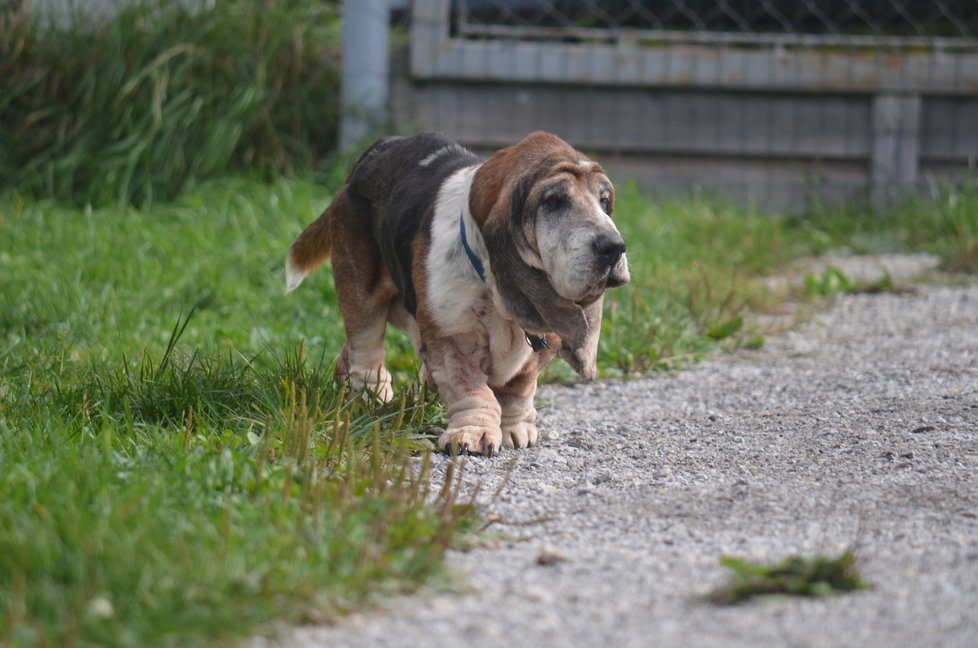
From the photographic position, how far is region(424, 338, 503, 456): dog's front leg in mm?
3564

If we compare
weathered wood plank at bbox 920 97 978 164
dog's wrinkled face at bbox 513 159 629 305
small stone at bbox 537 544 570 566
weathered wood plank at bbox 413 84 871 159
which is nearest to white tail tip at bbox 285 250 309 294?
dog's wrinkled face at bbox 513 159 629 305

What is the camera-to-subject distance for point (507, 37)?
310 inches

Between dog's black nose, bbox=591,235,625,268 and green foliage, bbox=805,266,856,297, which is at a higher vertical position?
dog's black nose, bbox=591,235,625,268

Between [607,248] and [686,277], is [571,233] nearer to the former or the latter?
[607,248]

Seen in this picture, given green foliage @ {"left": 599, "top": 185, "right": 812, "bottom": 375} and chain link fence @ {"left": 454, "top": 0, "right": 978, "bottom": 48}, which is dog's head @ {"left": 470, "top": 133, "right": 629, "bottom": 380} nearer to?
green foliage @ {"left": 599, "top": 185, "right": 812, "bottom": 375}

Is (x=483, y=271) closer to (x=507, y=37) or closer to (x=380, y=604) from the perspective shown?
(x=380, y=604)

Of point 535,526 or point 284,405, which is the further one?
point 284,405

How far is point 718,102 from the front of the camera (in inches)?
304

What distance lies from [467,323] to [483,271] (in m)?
0.18

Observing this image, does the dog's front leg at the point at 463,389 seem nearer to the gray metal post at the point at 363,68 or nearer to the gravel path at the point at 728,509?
the gravel path at the point at 728,509

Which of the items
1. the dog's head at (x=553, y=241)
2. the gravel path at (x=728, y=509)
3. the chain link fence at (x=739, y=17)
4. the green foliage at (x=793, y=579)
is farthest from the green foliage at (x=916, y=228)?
the green foliage at (x=793, y=579)

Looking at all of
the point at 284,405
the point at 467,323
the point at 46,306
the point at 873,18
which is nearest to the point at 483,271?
the point at 467,323

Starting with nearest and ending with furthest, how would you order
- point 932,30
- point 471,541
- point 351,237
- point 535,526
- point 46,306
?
point 471,541, point 535,526, point 351,237, point 46,306, point 932,30

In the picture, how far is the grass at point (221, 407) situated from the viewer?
2.22m
